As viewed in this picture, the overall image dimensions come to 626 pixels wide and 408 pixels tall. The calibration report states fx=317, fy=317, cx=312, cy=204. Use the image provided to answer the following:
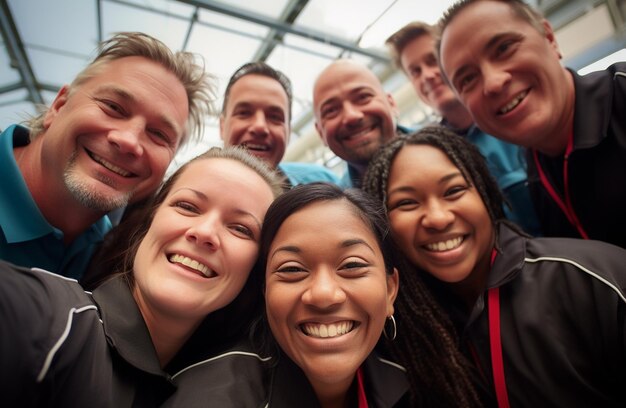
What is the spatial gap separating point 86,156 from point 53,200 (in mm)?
248

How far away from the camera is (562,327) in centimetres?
105

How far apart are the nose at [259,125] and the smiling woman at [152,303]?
2.57 feet

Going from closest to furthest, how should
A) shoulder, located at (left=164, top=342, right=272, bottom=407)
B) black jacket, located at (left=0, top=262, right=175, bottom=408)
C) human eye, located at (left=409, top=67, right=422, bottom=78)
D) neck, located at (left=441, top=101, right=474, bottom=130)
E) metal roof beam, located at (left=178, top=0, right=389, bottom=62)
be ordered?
1. black jacket, located at (left=0, top=262, right=175, bottom=408)
2. shoulder, located at (left=164, top=342, right=272, bottom=407)
3. neck, located at (left=441, top=101, right=474, bottom=130)
4. human eye, located at (left=409, top=67, right=422, bottom=78)
5. metal roof beam, located at (left=178, top=0, right=389, bottom=62)

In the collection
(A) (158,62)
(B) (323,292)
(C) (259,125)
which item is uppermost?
(A) (158,62)

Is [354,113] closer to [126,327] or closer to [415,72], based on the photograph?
[415,72]

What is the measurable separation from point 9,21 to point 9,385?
4.04m

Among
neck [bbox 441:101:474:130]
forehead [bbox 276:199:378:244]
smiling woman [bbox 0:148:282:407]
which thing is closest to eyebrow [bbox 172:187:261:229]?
smiling woman [bbox 0:148:282:407]

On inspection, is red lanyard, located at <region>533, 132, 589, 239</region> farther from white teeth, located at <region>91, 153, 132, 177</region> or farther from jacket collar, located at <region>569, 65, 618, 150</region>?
white teeth, located at <region>91, 153, 132, 177</region>

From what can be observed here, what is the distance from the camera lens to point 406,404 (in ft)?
4.14

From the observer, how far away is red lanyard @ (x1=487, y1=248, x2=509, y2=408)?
107cm

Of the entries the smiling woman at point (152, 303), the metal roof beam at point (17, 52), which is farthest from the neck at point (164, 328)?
the metal roof beam at point (17, 52)

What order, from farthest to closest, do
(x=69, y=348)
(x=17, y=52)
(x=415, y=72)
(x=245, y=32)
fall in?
(x=245, y=32) → (x=17, y=52) → (x=415, y=72) → (x=69, y=348)

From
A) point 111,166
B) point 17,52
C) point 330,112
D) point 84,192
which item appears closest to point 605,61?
point 330,112

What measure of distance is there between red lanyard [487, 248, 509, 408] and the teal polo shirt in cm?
178
